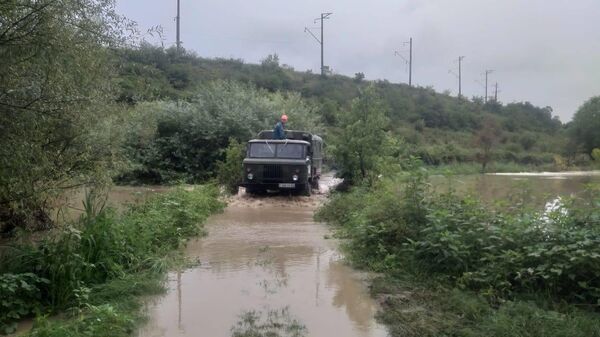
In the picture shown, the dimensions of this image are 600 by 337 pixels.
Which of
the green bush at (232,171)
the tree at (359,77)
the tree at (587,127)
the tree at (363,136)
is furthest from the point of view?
the tree at (359,77)

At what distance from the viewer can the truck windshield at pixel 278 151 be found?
59.9ft

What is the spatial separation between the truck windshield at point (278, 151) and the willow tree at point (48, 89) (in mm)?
8156

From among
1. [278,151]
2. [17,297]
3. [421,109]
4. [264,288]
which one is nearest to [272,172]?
[278,151]

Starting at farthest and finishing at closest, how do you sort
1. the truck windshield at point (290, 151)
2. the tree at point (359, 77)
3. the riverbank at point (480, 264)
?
the tree at point (359, 77), the truck windshield at point (290, 151), the riverbank at point (480, 264)

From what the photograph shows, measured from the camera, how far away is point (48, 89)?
24.0ft

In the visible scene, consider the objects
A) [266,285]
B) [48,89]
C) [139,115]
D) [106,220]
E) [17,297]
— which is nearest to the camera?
[17,297]

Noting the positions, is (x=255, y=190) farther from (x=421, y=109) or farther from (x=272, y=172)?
(x=421, y=109)

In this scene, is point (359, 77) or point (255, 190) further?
point (359, 77)

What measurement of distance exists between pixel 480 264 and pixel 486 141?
177ft

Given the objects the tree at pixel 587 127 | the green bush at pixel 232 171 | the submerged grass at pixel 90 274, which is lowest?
the submerged grass at pixel 90 274

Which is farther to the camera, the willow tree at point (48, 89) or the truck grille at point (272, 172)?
the truck grille at point (272, 172)

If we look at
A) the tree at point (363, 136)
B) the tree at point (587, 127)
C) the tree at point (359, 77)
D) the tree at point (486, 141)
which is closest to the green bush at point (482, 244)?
the tree at point (363, 136)

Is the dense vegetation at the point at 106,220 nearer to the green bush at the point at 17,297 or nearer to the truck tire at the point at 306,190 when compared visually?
the green bush at the point at 17,297

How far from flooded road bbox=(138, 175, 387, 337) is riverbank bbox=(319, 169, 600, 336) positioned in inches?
17.4
